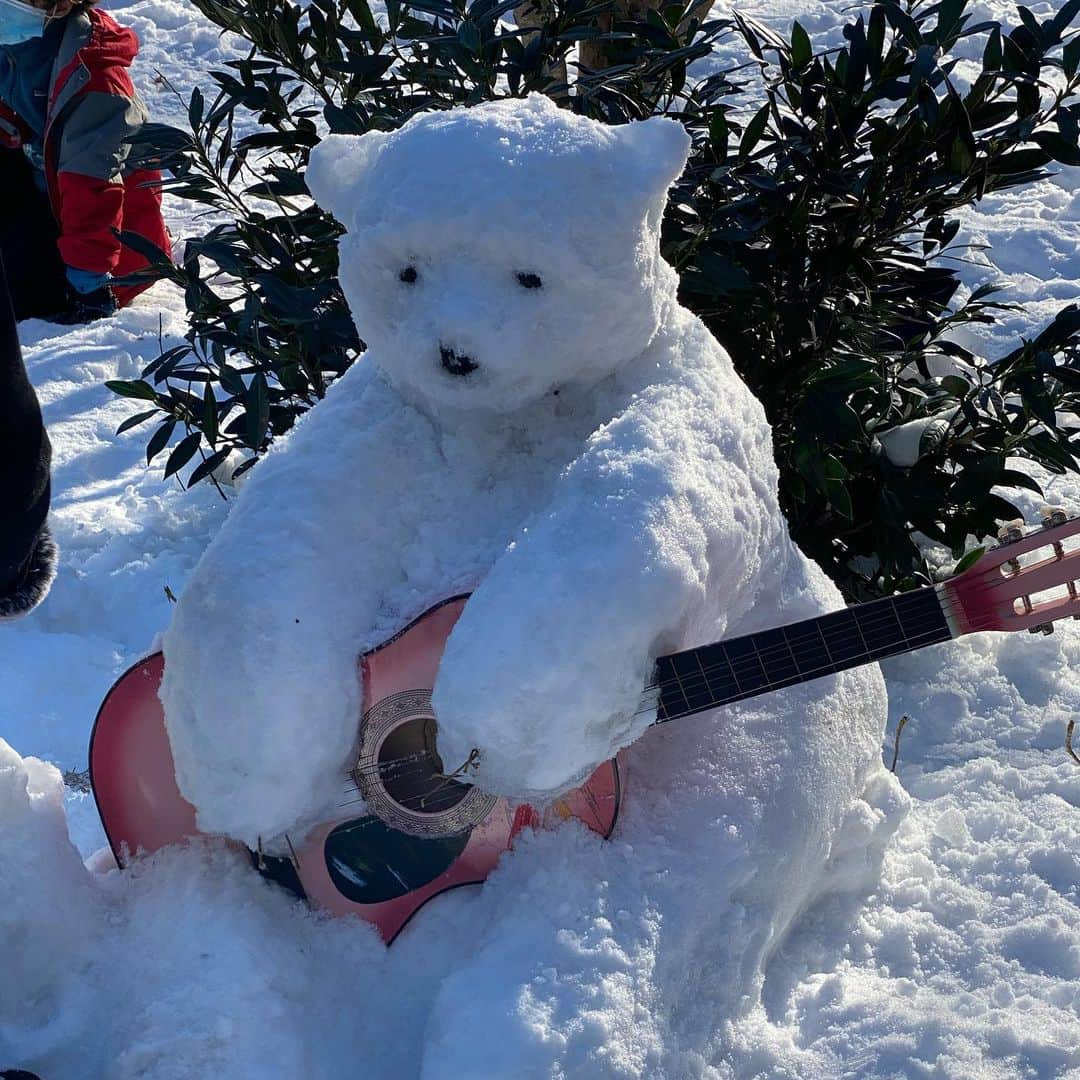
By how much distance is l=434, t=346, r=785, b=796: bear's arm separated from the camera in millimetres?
1313

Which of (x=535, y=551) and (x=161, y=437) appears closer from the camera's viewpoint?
(x=535, y=551)

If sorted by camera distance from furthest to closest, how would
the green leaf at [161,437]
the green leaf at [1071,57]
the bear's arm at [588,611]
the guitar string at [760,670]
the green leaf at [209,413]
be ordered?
1. the green leaf at [161,437]
2. the green leaf at [209,413]
3. the green leaf at [1071,57]
4. the guitar string at [760,670]
5. the bear's arm at [588,611]

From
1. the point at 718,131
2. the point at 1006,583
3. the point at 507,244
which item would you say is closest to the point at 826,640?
the point at 1006,583

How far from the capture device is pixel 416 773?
1.53 m

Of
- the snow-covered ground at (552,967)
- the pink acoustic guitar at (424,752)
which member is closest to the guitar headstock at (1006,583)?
the pink acoustic guitar at (424,752)

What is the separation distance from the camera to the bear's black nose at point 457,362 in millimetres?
1488

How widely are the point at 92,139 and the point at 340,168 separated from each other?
2817 millimetres

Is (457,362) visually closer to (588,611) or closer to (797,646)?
(588,611)

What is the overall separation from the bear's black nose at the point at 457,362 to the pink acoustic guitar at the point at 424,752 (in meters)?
0.28

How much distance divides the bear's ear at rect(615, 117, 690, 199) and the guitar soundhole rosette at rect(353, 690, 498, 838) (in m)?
0.66

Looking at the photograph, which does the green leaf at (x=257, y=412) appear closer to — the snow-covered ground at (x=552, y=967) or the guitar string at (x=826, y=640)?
the snow-covered ground at (x=552, y=967)

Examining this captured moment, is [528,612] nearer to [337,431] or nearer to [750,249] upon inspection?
[337,431]

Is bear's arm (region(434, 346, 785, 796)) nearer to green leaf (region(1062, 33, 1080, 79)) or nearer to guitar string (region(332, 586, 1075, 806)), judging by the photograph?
guitar string (region(332, 586, 1075, 806))

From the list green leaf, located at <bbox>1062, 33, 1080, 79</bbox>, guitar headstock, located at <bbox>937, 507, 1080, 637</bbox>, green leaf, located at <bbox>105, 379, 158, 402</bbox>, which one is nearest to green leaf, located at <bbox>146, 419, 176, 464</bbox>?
green leaf, located at <bbox>105, 379, 158, 402</bbox>
